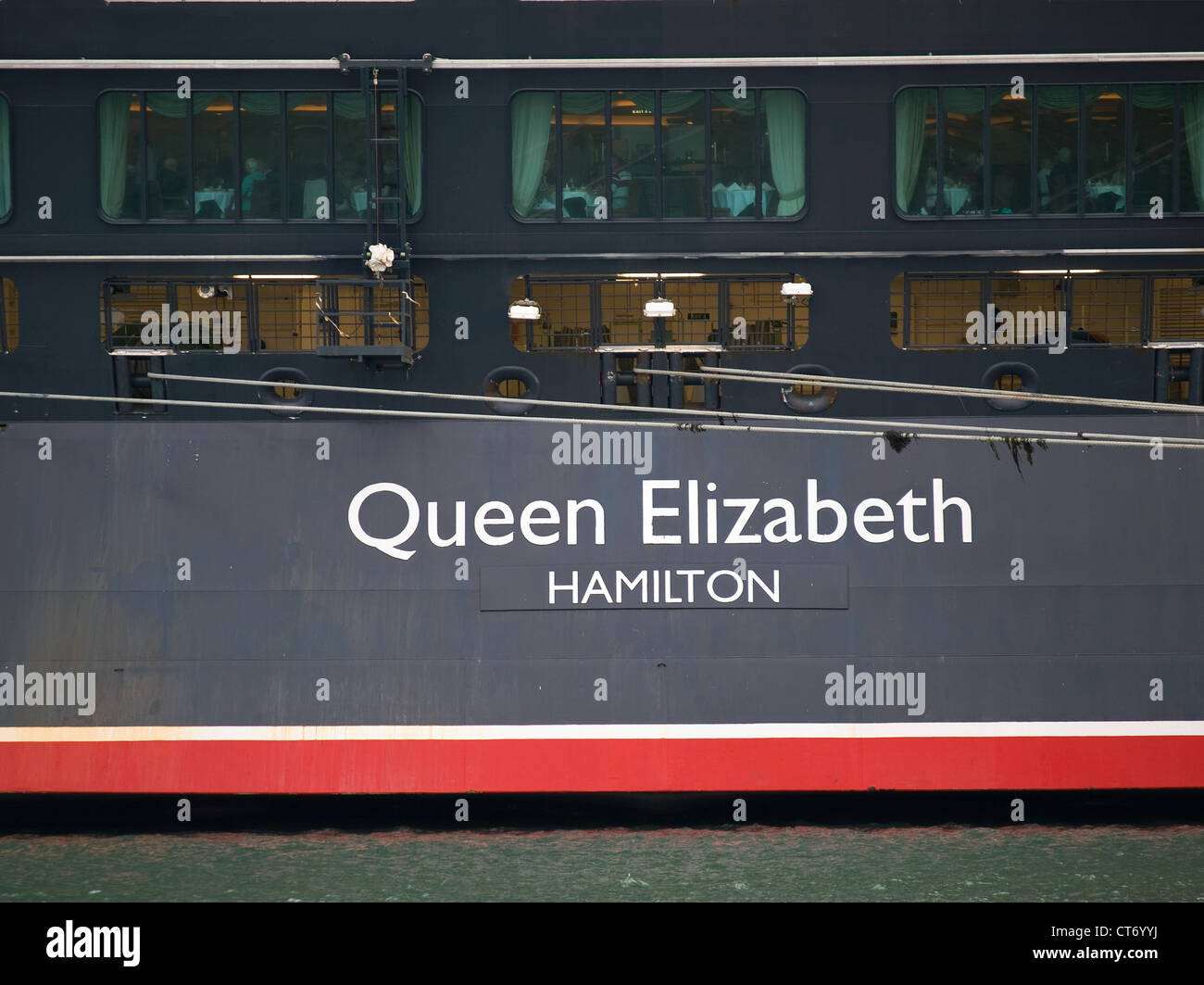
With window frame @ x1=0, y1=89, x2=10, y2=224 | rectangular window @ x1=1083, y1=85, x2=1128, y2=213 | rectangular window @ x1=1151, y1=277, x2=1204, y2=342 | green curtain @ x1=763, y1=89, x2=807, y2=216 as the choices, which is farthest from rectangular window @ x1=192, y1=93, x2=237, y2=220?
rectangular window @ x1=1151, y1=277, x2=1204, y2=342

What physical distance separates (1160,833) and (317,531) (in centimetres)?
774

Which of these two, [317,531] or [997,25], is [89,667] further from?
[997,25]

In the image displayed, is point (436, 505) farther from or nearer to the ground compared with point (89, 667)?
farther from the ground

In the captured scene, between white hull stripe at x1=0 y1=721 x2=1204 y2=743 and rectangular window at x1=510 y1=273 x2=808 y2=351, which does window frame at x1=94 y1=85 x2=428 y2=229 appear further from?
white hull stripe at x1=0 y1=721 x2=1204 y2=743

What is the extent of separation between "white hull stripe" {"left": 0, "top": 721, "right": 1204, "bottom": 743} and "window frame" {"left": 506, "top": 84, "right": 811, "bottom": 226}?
4.54 meters

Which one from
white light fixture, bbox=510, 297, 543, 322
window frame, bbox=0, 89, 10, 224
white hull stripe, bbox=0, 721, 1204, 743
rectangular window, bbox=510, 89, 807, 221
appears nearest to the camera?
white hull stripe, bbox=0, 721, 1204, 743

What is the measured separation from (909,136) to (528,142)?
3461 millimetres

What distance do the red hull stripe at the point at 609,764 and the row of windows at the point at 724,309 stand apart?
3.60m

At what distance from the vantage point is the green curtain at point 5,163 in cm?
1161

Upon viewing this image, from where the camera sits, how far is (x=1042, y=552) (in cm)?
1109

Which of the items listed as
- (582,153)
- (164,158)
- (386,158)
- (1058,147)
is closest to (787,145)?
(582,153)

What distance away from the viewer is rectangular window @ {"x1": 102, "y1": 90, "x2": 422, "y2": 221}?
11578 millimetres

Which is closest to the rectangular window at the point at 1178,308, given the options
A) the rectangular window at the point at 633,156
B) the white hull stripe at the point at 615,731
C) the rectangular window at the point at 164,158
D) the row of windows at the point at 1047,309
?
the row of windows at the point at 1047,309

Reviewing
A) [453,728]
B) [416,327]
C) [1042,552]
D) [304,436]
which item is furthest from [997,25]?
[453,728]
